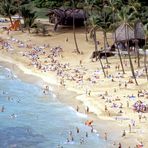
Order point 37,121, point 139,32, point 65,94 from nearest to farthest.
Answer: point 37,121 → point 65,94 → point 139,32

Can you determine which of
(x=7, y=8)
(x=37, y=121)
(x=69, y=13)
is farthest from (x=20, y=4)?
(x=37, y=121)

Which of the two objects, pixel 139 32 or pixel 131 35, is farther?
pixel 139 32

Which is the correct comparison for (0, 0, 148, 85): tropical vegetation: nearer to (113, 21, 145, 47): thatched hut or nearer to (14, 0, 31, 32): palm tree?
(14, 0, 31, 32): palm tree

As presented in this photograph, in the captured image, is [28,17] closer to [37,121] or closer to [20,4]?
[20,4]

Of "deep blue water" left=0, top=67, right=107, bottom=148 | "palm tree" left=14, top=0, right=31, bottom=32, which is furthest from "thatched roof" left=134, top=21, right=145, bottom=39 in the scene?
"palm tree" left=14, top=0, right=31, bottom=32

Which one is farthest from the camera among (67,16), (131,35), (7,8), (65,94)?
(7,8)

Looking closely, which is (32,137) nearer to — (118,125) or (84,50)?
(118,125)

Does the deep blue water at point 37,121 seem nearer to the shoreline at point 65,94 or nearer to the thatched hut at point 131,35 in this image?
the shoreline at point 65,94

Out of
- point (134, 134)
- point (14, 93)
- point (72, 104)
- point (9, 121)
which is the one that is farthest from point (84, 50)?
point (134, 134)
